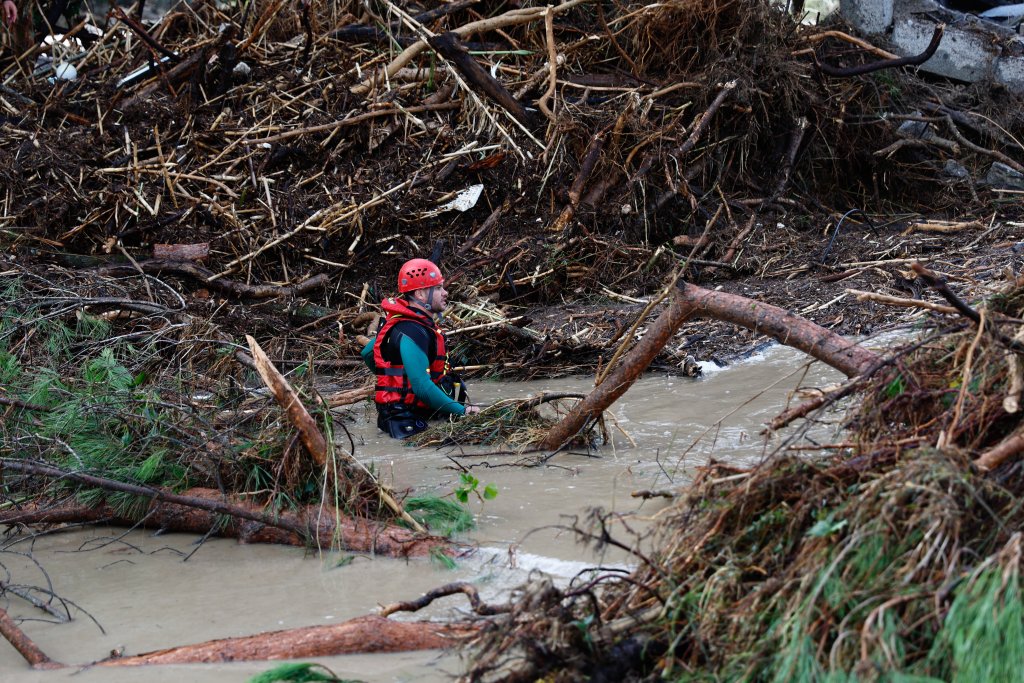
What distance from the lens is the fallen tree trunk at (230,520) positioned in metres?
4.34

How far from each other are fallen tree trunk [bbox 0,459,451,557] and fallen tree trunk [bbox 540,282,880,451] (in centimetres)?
125

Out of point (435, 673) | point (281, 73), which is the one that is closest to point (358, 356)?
point (281, 73)

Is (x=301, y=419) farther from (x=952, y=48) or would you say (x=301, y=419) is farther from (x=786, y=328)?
(x=952, y=48)

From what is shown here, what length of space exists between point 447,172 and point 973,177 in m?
5.61

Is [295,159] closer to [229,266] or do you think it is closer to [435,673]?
[229,266]

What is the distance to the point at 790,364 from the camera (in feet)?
23.4

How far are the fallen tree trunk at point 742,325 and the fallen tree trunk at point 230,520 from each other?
1.25 meters

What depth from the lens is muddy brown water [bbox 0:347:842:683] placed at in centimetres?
361

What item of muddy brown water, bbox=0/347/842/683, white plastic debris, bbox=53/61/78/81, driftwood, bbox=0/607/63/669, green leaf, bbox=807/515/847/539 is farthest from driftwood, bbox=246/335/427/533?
white plastic debris, bbox=53/61/78/81

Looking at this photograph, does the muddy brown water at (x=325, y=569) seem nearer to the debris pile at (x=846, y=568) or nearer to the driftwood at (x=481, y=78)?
the debris pile at (x=846, y=568)

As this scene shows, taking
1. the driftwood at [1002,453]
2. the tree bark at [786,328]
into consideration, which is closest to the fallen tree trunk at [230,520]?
the tree bark at [786,328]

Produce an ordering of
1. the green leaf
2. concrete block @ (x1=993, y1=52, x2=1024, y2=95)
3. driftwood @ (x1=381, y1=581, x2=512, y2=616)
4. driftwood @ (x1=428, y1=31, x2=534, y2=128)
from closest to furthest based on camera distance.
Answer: the green leaf, driftwood @ (x1=381, y1=581, x2=512, y2=616), driftwood @ (x1=428, y1=31, x2=534, y2=128), concrete block @ (x1=993, y1=52, x2=1024, y2=95)

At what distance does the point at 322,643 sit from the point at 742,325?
2.07m

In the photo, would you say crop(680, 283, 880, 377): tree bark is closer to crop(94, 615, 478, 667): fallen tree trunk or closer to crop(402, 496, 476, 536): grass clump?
crop(402, 496, 476, 536): grass clump
